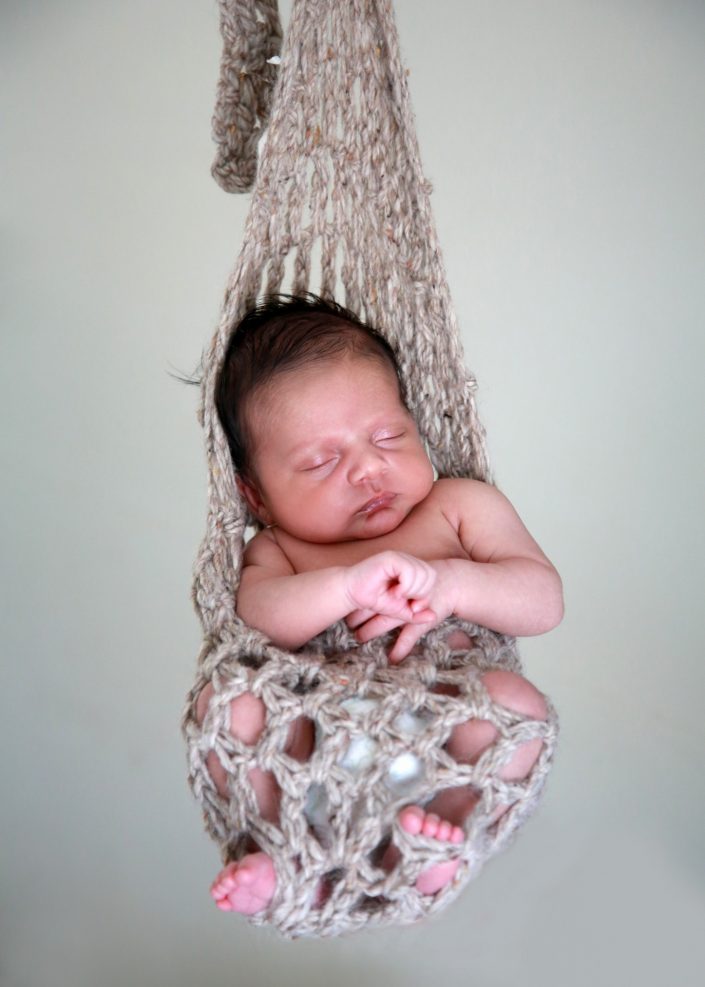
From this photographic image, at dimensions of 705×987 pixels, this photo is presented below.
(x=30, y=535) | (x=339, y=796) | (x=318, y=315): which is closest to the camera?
(x=339, y=796)

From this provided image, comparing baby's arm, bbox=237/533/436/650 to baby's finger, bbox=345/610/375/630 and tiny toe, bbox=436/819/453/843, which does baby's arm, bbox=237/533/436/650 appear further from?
tiny toe, bbox=436/819/453/843

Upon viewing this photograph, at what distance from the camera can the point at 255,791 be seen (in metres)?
1.06

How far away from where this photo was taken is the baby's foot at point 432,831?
3.25 feet

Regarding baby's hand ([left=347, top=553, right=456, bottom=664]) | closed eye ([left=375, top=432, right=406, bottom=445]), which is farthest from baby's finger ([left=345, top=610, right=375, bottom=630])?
closed eye ([left=375, top=432, right=406, bottom=445])

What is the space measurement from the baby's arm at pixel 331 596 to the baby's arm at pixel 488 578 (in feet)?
0.12

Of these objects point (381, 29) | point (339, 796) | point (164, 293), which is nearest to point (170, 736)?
point (164, 293)

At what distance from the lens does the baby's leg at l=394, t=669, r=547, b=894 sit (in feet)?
3.37

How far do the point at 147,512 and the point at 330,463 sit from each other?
1097 millimetres

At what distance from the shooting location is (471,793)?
1.06 metres

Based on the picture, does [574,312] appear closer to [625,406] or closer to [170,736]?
[625,406]

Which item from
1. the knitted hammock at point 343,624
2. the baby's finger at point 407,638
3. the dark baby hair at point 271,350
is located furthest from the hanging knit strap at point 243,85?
the baby's finger at point 407,638

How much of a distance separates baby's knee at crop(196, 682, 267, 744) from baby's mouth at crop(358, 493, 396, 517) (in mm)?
296

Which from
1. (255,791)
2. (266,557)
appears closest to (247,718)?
(255,791)

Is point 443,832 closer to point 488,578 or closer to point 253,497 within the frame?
point 488,578
